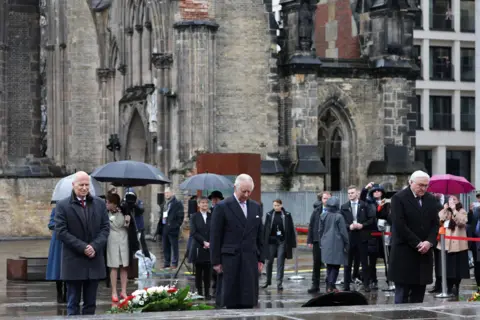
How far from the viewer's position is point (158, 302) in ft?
48.0

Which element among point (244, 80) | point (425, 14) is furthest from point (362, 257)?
point (425, 14)

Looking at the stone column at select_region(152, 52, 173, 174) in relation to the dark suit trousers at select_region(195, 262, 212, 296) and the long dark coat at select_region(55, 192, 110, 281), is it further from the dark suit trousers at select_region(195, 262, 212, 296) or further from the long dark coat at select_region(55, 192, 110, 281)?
the long dark coat at select_region(55, 192, 110, 281)

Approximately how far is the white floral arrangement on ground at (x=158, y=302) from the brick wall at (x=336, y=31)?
95.6ft

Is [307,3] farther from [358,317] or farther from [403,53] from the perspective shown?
[358,317]

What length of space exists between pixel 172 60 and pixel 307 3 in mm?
4576

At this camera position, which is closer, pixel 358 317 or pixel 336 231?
pixel 358 317

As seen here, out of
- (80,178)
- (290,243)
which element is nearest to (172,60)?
(290,243)

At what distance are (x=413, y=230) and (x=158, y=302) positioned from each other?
2943 mm

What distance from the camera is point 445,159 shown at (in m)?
70.5

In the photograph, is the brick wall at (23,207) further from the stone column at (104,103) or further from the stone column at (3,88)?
the stone column at (104,103)

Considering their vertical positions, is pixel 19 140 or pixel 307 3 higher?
pixel 307 3

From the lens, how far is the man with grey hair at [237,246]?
1398 cm

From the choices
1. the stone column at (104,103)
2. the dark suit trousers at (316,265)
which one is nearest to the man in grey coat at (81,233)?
the dark suit trousers at (316,265)

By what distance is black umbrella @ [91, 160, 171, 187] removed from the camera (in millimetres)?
22906
